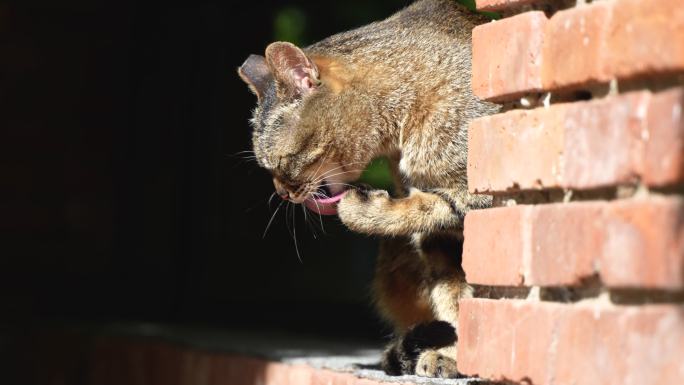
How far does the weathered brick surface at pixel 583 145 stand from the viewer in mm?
1596

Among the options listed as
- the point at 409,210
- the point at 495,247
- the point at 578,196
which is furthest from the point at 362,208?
the point at 578,196

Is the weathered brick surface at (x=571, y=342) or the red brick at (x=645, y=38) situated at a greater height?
the red brick at (x=645, y=38)

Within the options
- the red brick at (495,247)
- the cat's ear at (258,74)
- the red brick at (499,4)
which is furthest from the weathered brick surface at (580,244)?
the cat's ear at (258,74)

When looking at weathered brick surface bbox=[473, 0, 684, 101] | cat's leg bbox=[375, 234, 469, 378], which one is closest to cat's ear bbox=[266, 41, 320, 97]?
cat's leg bbox=[375, 234, 469, 378]

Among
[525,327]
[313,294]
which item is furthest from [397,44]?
[313,294]

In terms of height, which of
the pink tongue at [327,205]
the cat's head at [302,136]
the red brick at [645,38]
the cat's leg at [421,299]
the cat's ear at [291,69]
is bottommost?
the cat's leg at [421,299]

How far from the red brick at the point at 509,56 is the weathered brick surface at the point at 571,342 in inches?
15.4

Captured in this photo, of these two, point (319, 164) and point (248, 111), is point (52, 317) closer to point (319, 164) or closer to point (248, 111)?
point (248, 111)

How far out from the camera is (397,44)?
10.5ft

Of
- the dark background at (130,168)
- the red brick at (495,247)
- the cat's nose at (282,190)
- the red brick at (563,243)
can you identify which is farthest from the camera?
the dark background at (130,168)

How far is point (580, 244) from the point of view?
175 centimetres

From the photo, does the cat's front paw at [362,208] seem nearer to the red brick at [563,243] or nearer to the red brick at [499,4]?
the red brick at [499,4]

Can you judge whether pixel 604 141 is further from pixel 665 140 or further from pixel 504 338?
pixel 504 338

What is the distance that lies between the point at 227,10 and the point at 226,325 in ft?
6.10
